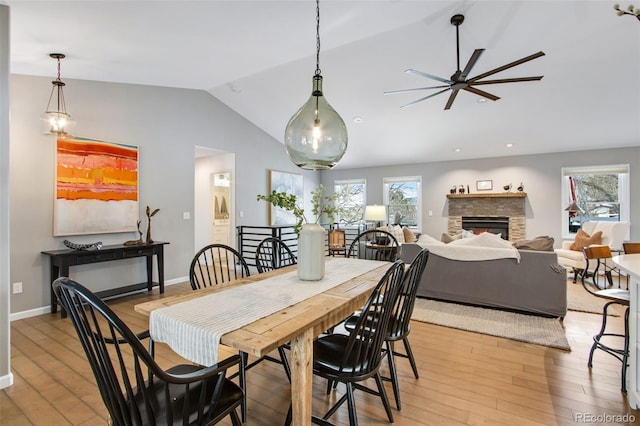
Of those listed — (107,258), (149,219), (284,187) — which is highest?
(284,187)

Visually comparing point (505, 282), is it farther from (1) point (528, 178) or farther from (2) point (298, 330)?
(1) point (528, 178)

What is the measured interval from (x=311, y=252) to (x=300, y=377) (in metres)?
0.77

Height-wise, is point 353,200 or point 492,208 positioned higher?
point 353,200

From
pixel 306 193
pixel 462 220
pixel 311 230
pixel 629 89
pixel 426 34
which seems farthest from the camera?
pixel 306 193

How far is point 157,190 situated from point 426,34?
13.7 ft

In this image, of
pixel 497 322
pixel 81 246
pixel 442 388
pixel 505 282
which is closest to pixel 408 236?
pixel 505 282

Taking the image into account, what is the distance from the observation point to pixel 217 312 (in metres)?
1.39

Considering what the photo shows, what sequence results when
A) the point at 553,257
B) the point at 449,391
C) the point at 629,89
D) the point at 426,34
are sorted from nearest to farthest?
the point at 449,391 < the point at 553,257 < the point at 426,34 < the point at 629,89

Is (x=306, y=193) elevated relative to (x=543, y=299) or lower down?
elevated

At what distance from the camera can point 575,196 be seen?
6.39 meters

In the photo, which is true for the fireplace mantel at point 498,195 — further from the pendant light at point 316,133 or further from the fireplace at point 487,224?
the pendant light at point 316,133

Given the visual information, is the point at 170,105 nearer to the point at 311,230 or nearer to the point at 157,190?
the point at 157,190

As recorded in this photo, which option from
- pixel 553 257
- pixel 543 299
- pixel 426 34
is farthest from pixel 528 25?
pixel 543 299

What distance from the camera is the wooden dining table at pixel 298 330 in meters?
1.13
